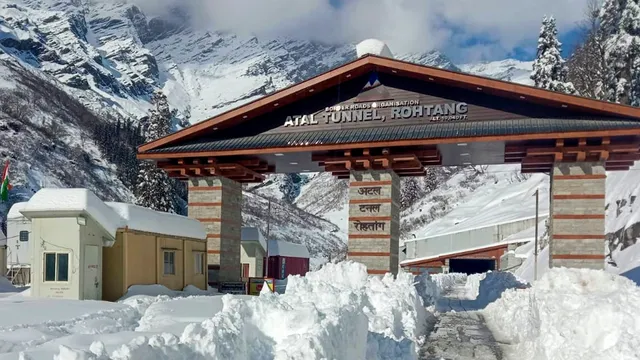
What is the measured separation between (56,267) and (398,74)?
45.5 feet

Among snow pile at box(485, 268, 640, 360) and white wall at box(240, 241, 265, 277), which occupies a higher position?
snow pile at box(485, 268, 640, 360)

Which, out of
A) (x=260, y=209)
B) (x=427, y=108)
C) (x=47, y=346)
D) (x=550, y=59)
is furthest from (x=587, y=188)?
(x=260, y=209)

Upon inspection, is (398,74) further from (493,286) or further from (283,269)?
(283,269)

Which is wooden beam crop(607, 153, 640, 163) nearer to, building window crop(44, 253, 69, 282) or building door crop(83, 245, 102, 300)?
building door crop(83, 245, 102, 300)

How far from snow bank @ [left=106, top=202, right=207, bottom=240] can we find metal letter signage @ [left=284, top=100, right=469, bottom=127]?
558cm

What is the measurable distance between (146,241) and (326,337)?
47.2 ft

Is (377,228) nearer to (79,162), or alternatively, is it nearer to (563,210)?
(563,210)

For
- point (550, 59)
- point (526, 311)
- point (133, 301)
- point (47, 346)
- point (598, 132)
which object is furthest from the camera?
point (550, 59)

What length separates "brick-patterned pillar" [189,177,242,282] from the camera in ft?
80.8

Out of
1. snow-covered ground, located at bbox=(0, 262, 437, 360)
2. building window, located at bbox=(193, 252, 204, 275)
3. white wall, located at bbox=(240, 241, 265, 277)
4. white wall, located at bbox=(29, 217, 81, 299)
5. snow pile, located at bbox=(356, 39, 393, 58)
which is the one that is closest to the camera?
snow-covered ground, located at bbox=(0, 262, 437, 360)

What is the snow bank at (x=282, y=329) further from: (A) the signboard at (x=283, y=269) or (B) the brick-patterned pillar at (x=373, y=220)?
(A) the signboard at (x=283, y=269)

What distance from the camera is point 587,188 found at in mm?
20375

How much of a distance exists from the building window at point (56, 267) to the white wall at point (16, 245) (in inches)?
799

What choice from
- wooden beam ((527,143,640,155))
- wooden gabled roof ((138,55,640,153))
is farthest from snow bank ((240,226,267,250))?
wooden beam ((527,143,640,155))
